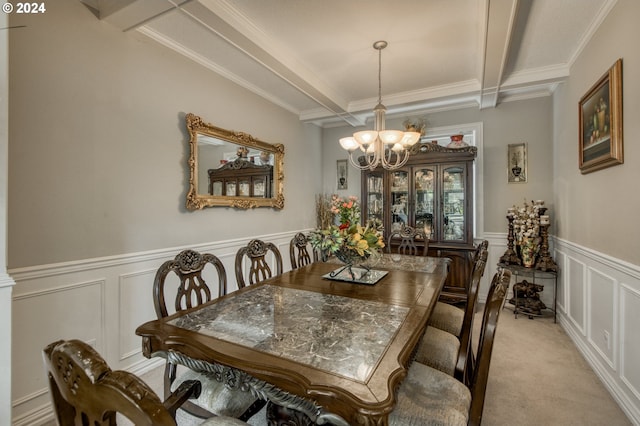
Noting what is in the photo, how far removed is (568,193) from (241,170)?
139 inches

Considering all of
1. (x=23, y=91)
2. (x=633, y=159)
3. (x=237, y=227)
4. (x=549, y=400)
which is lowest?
(x=549, y=400)

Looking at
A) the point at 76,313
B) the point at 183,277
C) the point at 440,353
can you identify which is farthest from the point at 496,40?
the point at 76,313

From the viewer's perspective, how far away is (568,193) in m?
3.08

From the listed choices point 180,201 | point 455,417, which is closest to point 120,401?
point 455,417

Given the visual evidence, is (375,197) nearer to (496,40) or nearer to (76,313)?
(496,40)

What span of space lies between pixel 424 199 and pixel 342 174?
57.6 inches

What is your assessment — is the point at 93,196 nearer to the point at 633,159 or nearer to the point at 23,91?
the point at 23,91

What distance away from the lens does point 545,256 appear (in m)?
3.32

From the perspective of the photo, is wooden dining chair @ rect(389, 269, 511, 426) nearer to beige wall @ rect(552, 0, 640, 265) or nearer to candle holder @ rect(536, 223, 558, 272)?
beige wall @ rect(552, 0, 640, 265)

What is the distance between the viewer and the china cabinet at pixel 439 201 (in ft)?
12.3

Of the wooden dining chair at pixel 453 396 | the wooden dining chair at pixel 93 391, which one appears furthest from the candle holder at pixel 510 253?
the wooden dining chair at pixel 93 391

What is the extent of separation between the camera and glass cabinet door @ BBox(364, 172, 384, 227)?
14.2 feet

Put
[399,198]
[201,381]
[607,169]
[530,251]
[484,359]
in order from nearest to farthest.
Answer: [484,359]
[201,381]
[607,169]
[530,251]
[399,198]

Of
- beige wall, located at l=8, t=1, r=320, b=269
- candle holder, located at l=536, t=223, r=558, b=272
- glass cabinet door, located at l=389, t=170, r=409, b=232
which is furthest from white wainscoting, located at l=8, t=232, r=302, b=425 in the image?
candle holder, located at l=536, t=223, r=558, b=272
